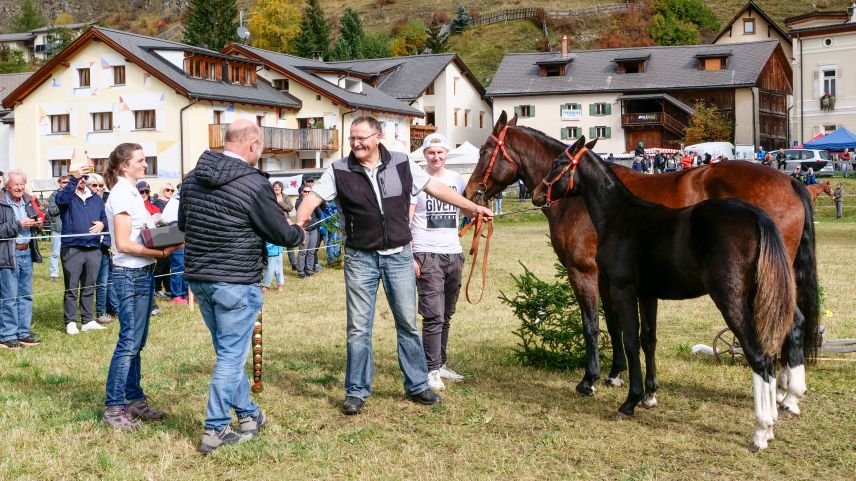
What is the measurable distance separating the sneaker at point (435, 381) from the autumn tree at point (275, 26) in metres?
86.0

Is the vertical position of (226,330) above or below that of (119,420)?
above

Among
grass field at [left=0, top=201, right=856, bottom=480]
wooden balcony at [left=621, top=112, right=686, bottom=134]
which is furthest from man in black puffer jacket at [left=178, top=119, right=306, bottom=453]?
wooden balcony at [left=621, top=112, right=686, bottom=134]

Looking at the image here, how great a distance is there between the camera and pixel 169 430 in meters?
6.21

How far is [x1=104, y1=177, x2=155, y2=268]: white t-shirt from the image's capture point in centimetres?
598

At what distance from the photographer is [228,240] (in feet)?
18.0

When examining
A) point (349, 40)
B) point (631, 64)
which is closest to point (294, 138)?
point (631, 64)

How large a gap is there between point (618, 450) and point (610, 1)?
106 metres

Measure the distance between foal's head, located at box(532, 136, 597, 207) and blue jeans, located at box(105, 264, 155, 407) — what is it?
10.5ft

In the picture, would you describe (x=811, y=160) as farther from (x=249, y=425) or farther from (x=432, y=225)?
(x=249, y=425)

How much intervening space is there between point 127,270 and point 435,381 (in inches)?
115

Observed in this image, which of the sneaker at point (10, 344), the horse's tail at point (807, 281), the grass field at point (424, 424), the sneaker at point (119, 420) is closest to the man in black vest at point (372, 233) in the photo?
the grass field at point (424, 424)

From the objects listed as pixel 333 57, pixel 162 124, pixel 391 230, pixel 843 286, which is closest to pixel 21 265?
pixel 391 230

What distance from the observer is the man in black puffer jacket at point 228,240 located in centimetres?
543

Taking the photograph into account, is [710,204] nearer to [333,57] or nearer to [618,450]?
[618,450]
